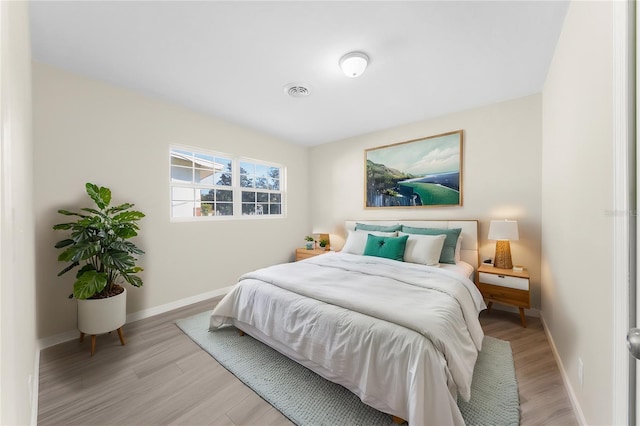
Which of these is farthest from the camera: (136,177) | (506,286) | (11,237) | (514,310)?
(514,310)

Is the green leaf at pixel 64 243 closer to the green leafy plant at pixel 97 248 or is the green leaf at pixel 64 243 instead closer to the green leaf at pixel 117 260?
the green leafy plant at pixel 97 248

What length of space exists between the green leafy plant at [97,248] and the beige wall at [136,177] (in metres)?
0.28

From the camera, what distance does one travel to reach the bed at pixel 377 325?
4.21 feet

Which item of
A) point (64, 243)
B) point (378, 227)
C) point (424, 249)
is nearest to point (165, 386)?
point (64, 243)

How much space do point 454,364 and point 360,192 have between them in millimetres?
3006

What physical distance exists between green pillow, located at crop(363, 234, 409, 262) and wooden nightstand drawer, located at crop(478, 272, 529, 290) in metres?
0.88

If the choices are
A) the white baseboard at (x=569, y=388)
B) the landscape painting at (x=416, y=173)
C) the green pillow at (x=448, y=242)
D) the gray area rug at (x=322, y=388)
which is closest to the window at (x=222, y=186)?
the landscape painting at (x=416, y=173)

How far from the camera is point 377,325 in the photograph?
4.82ft

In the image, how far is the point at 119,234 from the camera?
2.20 meters

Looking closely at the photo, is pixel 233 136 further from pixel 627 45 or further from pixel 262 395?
pixel 627 45

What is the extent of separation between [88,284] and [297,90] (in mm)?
2530

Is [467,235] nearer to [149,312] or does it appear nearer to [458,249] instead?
[458,249]

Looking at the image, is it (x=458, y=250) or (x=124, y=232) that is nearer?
(x=124, y=232)

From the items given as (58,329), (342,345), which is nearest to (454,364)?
(342,345)
